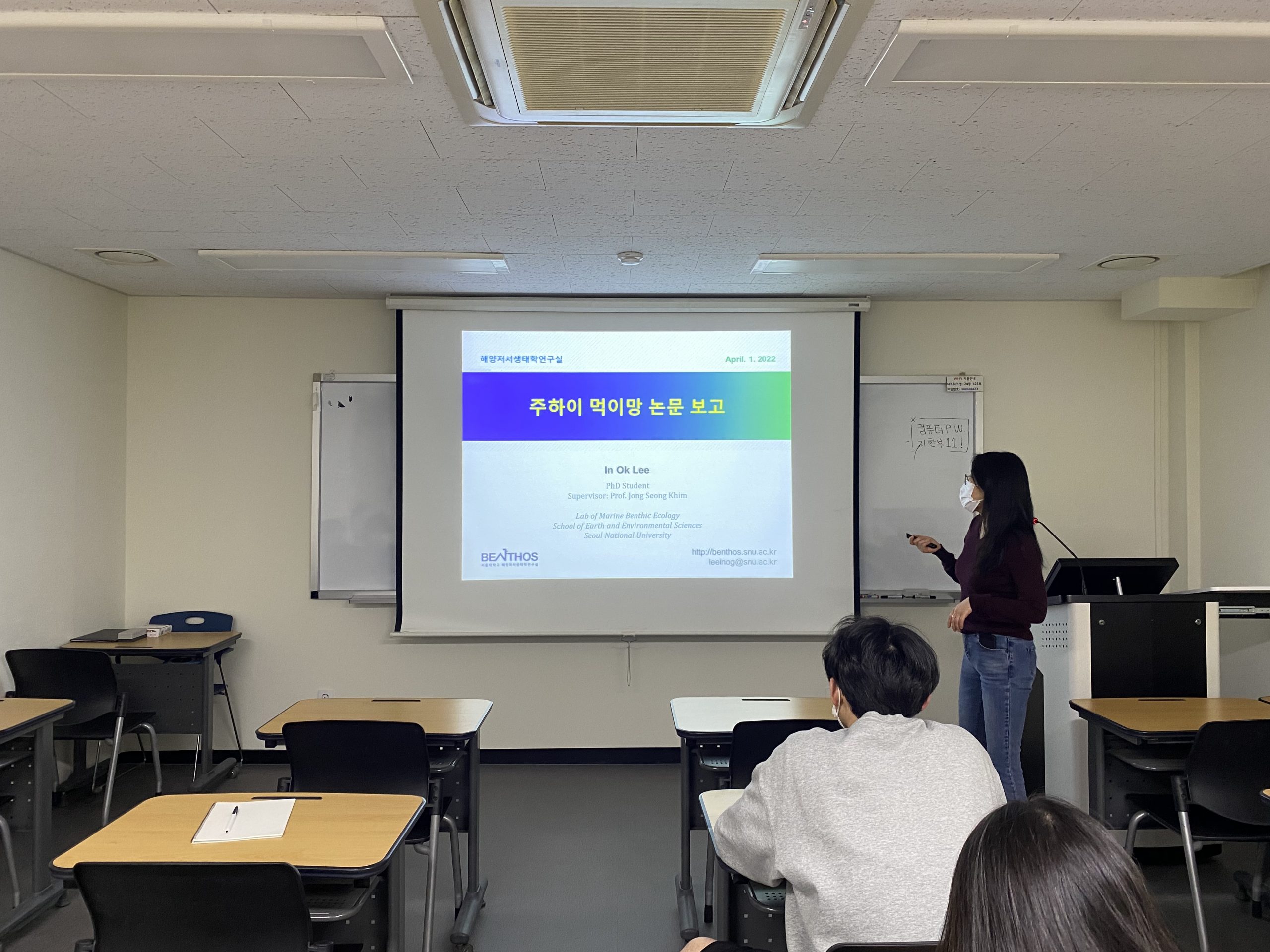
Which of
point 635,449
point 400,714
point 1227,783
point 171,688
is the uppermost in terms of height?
point 635,449

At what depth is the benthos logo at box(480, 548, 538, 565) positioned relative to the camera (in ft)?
16.0

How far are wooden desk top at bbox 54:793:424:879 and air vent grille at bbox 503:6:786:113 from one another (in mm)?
1886

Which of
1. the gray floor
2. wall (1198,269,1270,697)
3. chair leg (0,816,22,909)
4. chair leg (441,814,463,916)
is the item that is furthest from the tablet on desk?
wall (1198,269,1270,697)

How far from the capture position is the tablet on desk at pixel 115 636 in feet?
14.7

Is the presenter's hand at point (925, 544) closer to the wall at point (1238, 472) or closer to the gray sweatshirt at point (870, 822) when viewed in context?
the wall at point (1238, 472)

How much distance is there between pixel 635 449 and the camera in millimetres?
4914

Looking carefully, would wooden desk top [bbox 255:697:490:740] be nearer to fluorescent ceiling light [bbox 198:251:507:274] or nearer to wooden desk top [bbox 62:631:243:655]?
wooden desk top [bbox 62:631:243:655]

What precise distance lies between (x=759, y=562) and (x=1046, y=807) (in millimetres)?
4191

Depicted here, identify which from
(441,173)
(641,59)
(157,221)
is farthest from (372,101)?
(157,221)

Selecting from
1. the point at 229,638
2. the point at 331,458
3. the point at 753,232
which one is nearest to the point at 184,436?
the point at 331,458

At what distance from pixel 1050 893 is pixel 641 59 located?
2009 millimetres

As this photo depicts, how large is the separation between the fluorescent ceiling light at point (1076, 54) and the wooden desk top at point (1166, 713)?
1993 mm

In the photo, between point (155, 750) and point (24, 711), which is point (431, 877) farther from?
point (155, 750)

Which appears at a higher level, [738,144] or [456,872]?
[738,144]
